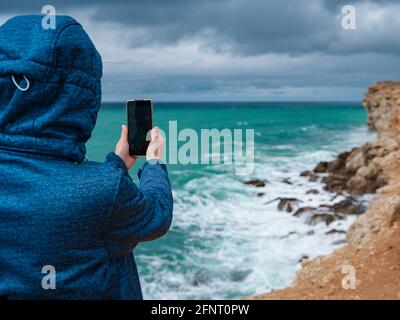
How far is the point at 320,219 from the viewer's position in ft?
60.7

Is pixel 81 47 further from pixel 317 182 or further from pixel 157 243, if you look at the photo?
pixel 317 182

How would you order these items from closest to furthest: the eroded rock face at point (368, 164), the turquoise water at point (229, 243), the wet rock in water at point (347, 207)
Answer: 1. the turquoise water at point (229, 243)
2. the wet rock in water at point (347, 207)
3. the eroded rock face at point (368, 164)

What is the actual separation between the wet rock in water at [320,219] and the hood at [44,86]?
17.6 metres

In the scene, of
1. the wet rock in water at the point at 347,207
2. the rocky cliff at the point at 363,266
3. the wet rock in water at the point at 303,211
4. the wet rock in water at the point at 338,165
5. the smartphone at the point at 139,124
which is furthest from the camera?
the wet rock in water at the point at 338,165

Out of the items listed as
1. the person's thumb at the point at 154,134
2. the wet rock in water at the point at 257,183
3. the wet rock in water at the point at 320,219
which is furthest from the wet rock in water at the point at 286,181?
the person's thumb at the point at 154,134

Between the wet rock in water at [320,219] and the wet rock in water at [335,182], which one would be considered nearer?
the wet rock in water at [320,219]

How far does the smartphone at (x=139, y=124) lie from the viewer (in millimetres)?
2070

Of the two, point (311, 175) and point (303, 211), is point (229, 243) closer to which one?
point (303, 211)

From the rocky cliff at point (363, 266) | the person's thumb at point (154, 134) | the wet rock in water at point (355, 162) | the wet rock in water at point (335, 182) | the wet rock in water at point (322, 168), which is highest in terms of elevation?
the wet rock in water at point (322, 168)

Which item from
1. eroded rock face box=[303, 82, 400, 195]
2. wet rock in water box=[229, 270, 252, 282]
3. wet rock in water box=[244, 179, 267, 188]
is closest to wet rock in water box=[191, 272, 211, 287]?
wet rock in water box=[229, 270, 252, 282]

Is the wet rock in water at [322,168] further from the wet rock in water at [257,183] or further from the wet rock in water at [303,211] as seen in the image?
the wet rock in water at [303,211]

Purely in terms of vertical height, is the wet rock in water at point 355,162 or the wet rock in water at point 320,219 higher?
the wet rock in water at point 355,162

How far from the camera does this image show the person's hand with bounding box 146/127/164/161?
76.6 inches

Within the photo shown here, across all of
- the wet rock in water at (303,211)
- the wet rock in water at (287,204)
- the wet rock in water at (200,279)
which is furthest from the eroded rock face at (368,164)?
the wet rock in water at (200,279)
